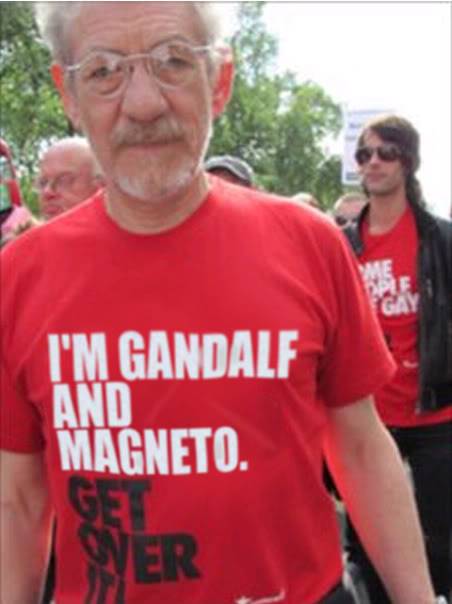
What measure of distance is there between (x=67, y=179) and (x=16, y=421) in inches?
90.5

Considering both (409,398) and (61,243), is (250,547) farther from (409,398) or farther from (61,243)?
(409,398)

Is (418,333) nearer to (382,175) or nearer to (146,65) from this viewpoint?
(382,175)

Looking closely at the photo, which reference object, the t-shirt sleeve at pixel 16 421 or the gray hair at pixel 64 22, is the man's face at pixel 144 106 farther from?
the t-shirt sleeve at pixel 16 421

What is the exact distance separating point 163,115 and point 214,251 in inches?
9.3

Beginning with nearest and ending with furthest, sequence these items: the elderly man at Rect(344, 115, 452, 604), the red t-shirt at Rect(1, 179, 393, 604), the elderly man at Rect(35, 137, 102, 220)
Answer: the red t-shirt at Rect(1, 179, 393, 604) < the elderly man at Rect(35, 137, 102, 220) < the elderly man at Rect(344, 115, 452, 604)

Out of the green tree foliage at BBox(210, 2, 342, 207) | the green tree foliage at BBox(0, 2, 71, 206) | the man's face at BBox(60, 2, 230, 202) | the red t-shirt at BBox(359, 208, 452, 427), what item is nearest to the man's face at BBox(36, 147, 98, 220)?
the red t-shirt at BBox(359, 208, 452, 427)

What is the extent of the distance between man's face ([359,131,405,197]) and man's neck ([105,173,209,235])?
9.23 feet

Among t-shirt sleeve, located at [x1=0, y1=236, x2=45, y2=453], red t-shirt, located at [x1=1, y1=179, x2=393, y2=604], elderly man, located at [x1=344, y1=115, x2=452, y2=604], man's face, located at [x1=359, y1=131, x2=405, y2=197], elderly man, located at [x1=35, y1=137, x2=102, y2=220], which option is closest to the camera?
red t-shirt, located at [x1=1, y1=179, x2=393, y2=604]

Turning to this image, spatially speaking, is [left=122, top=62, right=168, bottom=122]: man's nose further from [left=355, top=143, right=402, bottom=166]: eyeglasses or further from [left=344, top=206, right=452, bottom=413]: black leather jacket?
[left=355, top=143, right=402, bottom=166]: eyeglasses

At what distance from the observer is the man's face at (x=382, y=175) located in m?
4.65

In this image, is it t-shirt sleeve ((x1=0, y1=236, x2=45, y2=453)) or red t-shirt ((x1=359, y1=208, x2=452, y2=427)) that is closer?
t-shirt sleeve ((x1=0, y1=236, x2=45, y2=453))

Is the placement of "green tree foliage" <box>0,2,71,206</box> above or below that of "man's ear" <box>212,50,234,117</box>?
above

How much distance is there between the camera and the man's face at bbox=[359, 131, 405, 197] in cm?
465

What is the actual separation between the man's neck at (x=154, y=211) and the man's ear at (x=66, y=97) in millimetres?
132
